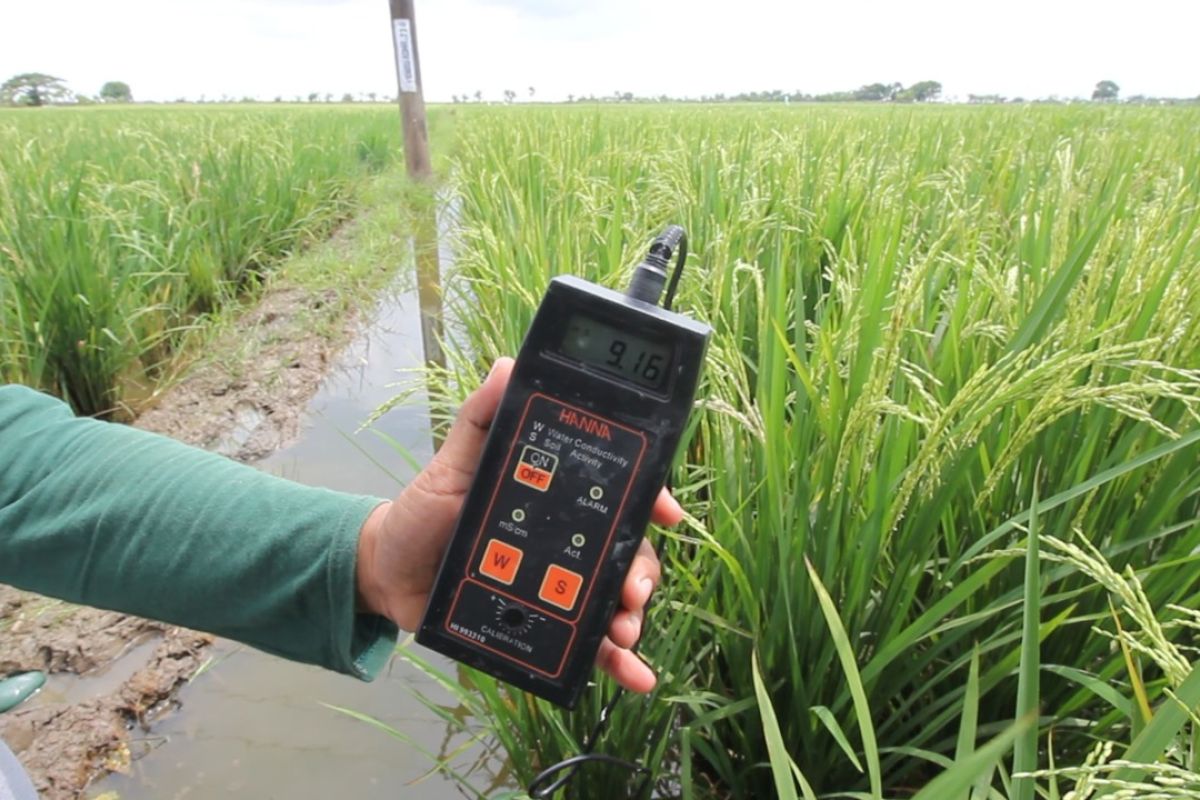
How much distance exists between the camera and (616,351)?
77 cm

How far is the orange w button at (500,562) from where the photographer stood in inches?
31.2

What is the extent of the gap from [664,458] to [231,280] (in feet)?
12.0

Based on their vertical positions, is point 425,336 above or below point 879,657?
below

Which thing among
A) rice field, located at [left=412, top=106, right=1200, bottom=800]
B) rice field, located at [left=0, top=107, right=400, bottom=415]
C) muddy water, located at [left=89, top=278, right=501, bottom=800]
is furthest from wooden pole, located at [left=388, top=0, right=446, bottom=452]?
rice field, located at [left=412, top=106, right=1200, bottom=800]

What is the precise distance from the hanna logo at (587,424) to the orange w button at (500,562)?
0.15m

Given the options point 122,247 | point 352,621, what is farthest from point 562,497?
point 122,247

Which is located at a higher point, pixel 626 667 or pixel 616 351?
pixel 616 351

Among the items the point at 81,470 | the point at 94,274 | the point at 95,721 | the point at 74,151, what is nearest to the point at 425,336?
the point at 94,274

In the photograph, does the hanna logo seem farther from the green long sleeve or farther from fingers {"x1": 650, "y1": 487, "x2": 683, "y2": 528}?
the green long sleeve

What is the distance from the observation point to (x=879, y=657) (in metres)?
0.82

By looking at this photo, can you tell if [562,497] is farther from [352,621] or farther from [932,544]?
[932,544]

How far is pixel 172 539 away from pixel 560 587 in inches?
17.3

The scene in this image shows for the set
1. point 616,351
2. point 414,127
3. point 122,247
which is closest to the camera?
point 616,351

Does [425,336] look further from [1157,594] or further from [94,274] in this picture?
[1157,594]
